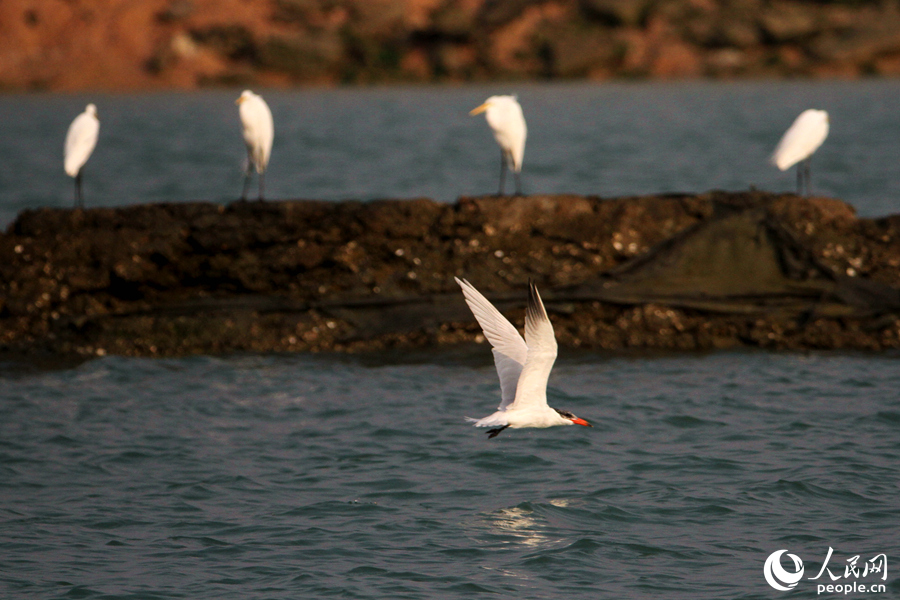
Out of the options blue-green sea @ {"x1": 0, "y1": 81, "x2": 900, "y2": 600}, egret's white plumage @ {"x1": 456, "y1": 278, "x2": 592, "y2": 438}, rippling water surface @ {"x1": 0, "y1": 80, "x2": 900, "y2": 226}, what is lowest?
blue-green sea @ {"x1": 0, "y1": 81, "x2": 900, "y2": 600}

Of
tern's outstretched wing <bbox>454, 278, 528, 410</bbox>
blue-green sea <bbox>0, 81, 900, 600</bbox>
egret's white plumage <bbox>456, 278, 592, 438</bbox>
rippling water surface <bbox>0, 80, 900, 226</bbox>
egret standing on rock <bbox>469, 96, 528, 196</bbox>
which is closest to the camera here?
blue-green sea <bbox>0, 81, 900, 600</bbox>

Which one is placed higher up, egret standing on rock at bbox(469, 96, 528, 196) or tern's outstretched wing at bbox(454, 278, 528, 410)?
egret standing on rock at bbox(469, 96, 528, 196)

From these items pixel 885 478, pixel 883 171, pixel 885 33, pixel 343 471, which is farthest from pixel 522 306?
pixel 885 33

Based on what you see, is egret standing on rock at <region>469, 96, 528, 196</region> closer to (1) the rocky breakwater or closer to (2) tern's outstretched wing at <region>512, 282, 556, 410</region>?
(1) the rocky breakwater

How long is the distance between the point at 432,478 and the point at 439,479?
0.19 ft

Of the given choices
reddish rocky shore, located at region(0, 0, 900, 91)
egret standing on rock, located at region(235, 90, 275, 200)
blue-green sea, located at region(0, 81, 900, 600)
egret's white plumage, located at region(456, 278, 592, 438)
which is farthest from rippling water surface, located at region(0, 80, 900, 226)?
egret's white plumage, located at region(456, 278, 592, 438)

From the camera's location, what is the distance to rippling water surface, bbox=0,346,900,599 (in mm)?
6668

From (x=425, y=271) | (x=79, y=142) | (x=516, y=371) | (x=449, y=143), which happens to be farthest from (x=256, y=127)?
(x=449, y=143)

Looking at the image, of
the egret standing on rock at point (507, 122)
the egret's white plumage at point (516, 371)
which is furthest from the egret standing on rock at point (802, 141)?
the egret's white plumage at point (516, 371)

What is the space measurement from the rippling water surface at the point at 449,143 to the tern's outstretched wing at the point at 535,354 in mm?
13209

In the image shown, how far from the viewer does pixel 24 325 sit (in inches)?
450

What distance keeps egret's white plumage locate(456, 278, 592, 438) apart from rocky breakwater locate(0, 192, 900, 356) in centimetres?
346

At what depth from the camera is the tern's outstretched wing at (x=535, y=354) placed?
6832 millimetres

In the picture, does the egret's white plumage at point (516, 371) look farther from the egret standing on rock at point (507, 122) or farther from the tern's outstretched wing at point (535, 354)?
the egret standing on rock at point (507, 122)
